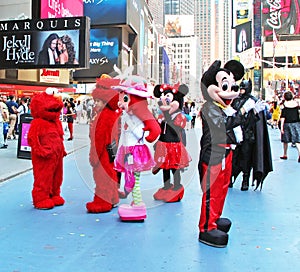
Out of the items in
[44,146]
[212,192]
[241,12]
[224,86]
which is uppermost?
[241,12]

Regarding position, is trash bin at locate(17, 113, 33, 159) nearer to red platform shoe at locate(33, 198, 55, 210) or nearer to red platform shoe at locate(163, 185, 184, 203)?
red platform shoe at locate(33, 198, 55, 210)

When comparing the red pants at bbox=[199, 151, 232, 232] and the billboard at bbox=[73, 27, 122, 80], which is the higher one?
the billboard at bbox=[73, 27, 122, 80]

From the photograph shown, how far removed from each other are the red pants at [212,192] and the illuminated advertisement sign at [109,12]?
5050 centimetres

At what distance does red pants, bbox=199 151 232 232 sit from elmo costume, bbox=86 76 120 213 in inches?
56.6

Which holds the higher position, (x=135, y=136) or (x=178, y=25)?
(x=178, y=25)

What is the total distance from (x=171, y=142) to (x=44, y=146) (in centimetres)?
167

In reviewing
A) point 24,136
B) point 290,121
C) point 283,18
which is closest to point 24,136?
point 24,136

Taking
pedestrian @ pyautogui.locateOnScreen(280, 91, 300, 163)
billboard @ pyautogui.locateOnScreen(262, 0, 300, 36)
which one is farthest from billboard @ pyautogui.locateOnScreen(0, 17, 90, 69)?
billboard @ pyautogui.locateOnScreen(262, 0, 300, 36)

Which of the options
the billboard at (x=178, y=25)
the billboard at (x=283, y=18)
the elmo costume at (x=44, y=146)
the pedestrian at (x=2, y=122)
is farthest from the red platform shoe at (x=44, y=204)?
the billboard at (x=178, y=25)

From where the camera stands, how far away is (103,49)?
52125 mm

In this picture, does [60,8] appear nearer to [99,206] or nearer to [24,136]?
[24,136]

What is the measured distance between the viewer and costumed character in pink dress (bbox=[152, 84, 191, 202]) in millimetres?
5711

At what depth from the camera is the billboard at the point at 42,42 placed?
12688 millimetres

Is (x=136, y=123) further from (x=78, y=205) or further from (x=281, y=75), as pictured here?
(x=281, y=75)
